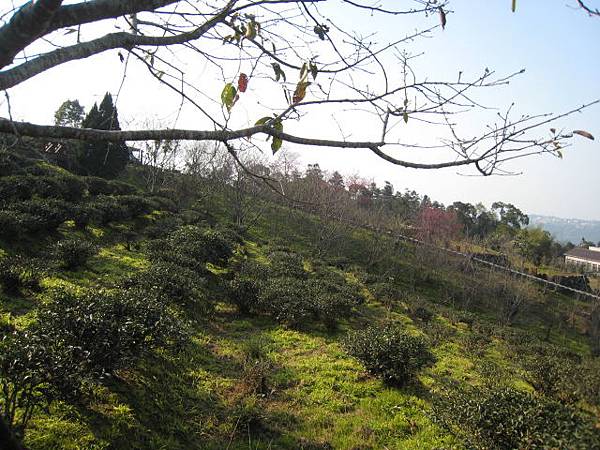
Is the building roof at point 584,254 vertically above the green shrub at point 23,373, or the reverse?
the building roof at point 584,254

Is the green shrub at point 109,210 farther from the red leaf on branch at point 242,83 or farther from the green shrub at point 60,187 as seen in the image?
the red leaf on branch at point 242,83

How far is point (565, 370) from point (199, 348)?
6.62m

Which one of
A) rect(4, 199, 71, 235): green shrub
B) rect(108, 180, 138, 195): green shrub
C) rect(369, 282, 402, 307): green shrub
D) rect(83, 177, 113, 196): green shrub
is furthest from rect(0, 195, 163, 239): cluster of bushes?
rect(369, 282, 402, 307): green shrub

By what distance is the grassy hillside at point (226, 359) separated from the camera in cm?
342

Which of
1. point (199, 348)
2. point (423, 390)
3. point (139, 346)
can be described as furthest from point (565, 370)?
point (139, 346)

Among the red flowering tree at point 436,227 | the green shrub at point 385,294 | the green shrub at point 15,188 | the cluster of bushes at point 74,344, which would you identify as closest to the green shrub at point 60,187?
the green shrub at point 15,188

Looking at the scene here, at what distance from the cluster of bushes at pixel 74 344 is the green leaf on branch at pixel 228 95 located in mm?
2811

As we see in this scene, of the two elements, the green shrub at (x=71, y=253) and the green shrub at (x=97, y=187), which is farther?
the green shrub at (x=97, y=187)

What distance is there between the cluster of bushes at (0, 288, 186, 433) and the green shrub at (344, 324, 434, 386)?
3166 millimetres

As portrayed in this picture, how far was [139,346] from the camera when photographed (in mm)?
4180

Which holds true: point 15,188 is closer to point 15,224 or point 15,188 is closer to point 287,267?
point 15,224

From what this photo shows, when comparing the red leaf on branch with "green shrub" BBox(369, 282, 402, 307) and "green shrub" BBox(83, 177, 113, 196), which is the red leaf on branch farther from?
"green shrub" BBox(83, 177, 113, 196)

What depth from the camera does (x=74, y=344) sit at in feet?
11.8

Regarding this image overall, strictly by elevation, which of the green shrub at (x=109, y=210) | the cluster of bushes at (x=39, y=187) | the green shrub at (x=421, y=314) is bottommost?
the green shrub at (x=421, y=314)
